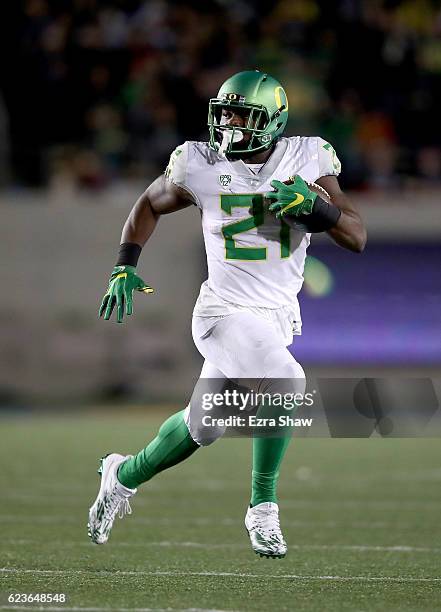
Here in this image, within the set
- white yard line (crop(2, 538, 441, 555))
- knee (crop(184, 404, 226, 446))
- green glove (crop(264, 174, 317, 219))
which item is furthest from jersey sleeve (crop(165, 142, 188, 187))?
white yard line (crop(2, 538, 441, 555))

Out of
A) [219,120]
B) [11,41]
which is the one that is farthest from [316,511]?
[11,41]

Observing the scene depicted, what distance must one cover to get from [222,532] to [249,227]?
174 cm

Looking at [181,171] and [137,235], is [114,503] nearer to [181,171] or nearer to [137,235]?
[137,235]

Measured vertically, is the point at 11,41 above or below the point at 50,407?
above

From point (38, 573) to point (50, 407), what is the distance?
8.33m

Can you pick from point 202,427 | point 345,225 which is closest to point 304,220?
point 345,225

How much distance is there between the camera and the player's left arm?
4.65 m

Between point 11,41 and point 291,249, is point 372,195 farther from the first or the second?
point 291,249

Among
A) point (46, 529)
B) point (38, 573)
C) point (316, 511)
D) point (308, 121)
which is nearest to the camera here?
point (38, 573)

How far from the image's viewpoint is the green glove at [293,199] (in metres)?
4.48

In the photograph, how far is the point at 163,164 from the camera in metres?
12.7

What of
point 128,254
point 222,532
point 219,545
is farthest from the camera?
point 222,532

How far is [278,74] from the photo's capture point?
12.9m

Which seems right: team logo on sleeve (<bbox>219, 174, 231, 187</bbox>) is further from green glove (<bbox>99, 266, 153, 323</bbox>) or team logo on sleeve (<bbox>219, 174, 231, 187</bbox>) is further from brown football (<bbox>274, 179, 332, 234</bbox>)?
Answer: green glove (<bbox>99, 266, 153, 323</bbox>)
